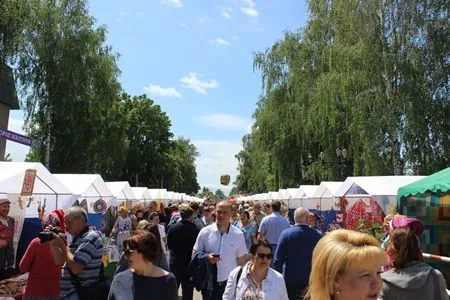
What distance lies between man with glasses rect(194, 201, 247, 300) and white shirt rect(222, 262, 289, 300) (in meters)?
1.81

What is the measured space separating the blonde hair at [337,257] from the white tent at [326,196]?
17184 millimetres

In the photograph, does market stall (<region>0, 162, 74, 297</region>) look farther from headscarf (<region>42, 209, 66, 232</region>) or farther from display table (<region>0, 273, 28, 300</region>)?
headscarf (<region>42, 209, 66, 232</region>)

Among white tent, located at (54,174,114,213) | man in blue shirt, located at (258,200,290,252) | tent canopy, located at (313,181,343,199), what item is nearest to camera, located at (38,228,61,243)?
man in blue shirt, located at (258,200,290,252)

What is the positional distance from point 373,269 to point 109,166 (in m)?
34.3

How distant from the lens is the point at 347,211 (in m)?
16.6

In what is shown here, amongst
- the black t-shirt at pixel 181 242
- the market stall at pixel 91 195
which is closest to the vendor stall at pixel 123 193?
the market stall at pixel 91 195

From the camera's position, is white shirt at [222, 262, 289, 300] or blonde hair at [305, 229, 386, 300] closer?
blonde hair at [305, 229, 386, 300]

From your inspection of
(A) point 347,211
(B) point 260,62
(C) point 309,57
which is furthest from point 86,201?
(B) point 260,62

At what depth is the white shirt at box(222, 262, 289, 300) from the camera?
14.0 ft

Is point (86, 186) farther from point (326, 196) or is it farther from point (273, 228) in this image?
point (326, 196)

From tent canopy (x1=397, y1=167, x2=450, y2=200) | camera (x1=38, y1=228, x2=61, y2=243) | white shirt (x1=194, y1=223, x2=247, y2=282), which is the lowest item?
white shirt (x1=194, y1=223, x2=247, y2=282)

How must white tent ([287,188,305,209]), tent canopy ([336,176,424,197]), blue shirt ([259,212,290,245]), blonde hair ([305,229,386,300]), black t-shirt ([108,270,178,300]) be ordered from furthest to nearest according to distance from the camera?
white tent ([287,188,305,209])
tent canopy ([336,176,424,197])
blue shirt ([259,212,290,245])
black t-shirt ([108,270,178,300])
blonde hair ([305,229,386,300])

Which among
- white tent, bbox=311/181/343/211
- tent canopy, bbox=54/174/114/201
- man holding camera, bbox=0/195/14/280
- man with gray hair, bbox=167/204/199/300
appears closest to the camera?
man holding camera, bbox=0/195/14/280

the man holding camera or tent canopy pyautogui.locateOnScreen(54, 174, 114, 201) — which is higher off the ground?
tent canopy pyautogui.locateOnScreen(54, 174, 114, 201)
